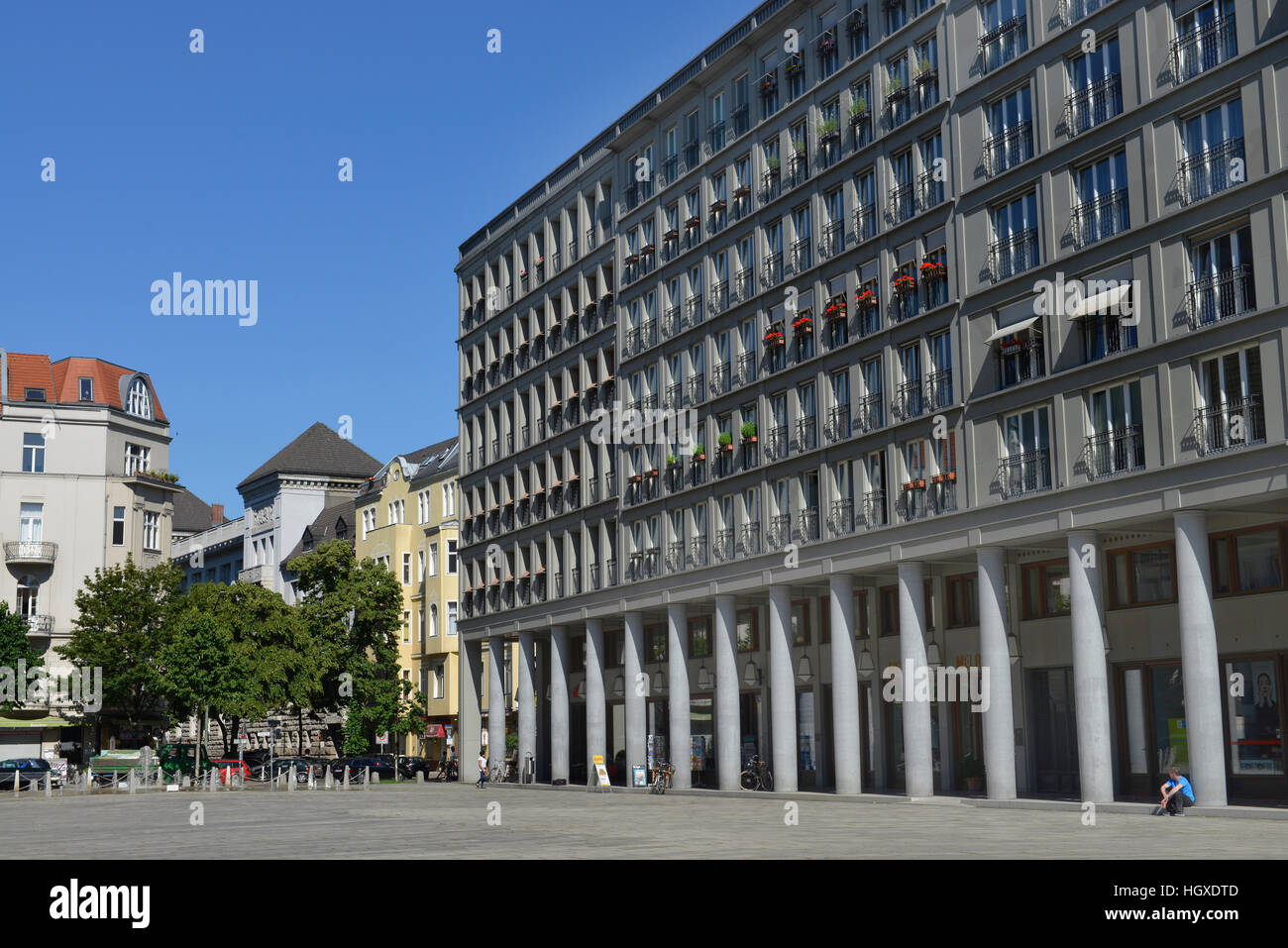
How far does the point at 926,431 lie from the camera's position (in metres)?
45.0

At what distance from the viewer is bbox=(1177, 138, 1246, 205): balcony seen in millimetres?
35344

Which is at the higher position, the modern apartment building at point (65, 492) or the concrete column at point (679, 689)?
the modern apartment building at point (65, 492)

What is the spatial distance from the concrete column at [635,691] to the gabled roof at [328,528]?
50.0m

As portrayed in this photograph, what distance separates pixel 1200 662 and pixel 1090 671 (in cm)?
383

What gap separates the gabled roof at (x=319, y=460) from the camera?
118 metres

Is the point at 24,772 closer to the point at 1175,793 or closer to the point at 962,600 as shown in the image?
the point at 962,600

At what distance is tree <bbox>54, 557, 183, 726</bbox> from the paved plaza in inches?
1281

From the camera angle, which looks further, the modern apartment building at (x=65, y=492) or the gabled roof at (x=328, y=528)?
the gabled roof at (x=328, y=528)

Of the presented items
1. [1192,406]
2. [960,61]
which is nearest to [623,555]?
[960,61]

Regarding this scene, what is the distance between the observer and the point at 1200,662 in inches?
1369

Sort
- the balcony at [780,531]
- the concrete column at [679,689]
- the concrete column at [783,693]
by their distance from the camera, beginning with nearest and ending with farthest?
the concrete column at [783,693], the balcony at [780,531], the concrete column at [679,689]

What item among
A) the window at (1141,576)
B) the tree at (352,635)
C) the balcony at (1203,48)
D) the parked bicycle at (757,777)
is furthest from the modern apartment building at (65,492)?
the balcony at (1203,48)

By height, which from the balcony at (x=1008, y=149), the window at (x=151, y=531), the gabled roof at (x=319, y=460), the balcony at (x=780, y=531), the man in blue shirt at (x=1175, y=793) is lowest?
the man in blue shirt at (x=1175, y=793)

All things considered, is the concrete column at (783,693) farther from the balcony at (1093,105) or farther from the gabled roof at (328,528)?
the gabled roof at (328,528)
